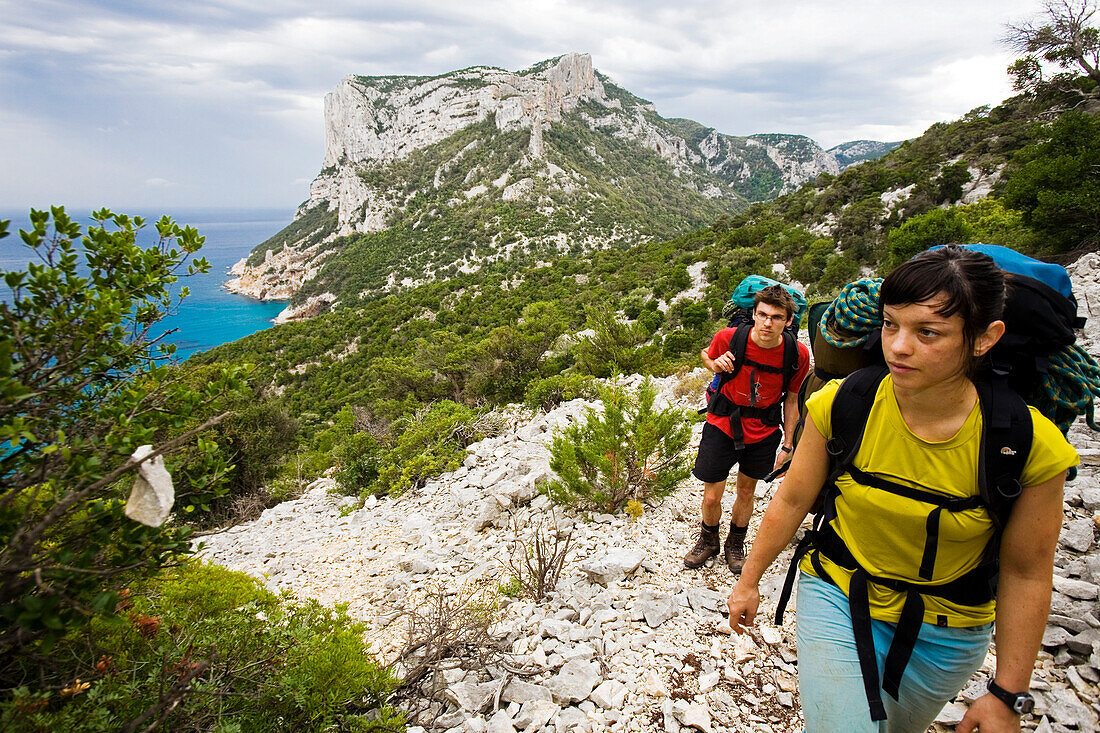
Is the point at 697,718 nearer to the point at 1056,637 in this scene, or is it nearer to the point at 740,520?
the point at 740,520

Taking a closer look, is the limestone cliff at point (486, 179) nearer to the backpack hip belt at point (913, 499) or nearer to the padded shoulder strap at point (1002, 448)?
the backpack hip belt at point (913, 499)

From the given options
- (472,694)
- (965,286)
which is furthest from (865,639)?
(472,694)

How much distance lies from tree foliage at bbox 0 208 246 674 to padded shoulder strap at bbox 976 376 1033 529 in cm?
221

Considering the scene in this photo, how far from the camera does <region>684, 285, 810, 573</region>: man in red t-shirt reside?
263 centimetres

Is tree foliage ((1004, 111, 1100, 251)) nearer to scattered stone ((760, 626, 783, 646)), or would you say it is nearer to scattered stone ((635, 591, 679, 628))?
scattered stone ((760, 626, 783, 646))

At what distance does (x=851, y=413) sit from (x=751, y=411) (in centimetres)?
153

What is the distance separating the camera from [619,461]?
159 inches

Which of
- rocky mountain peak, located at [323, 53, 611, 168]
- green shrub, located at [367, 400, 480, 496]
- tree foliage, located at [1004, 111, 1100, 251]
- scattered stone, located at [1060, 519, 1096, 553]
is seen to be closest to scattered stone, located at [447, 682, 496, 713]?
scattered stone, located at [1060, 519, 1096, 553]

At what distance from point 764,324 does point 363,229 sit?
84.9 meters

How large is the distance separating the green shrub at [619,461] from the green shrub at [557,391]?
4.16 m

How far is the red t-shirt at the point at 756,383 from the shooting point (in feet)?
8.98

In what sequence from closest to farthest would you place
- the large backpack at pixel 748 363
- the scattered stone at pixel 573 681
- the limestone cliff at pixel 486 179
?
the scattered stone at pixel 573 681, the large backpack at pixel 748 363, the limestone cliff at pixel 486 179

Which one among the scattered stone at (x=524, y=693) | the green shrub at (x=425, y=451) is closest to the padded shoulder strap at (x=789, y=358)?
the scattered stone at (x=524, y=693)

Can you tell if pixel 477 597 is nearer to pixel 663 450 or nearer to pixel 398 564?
pixel 398 564
